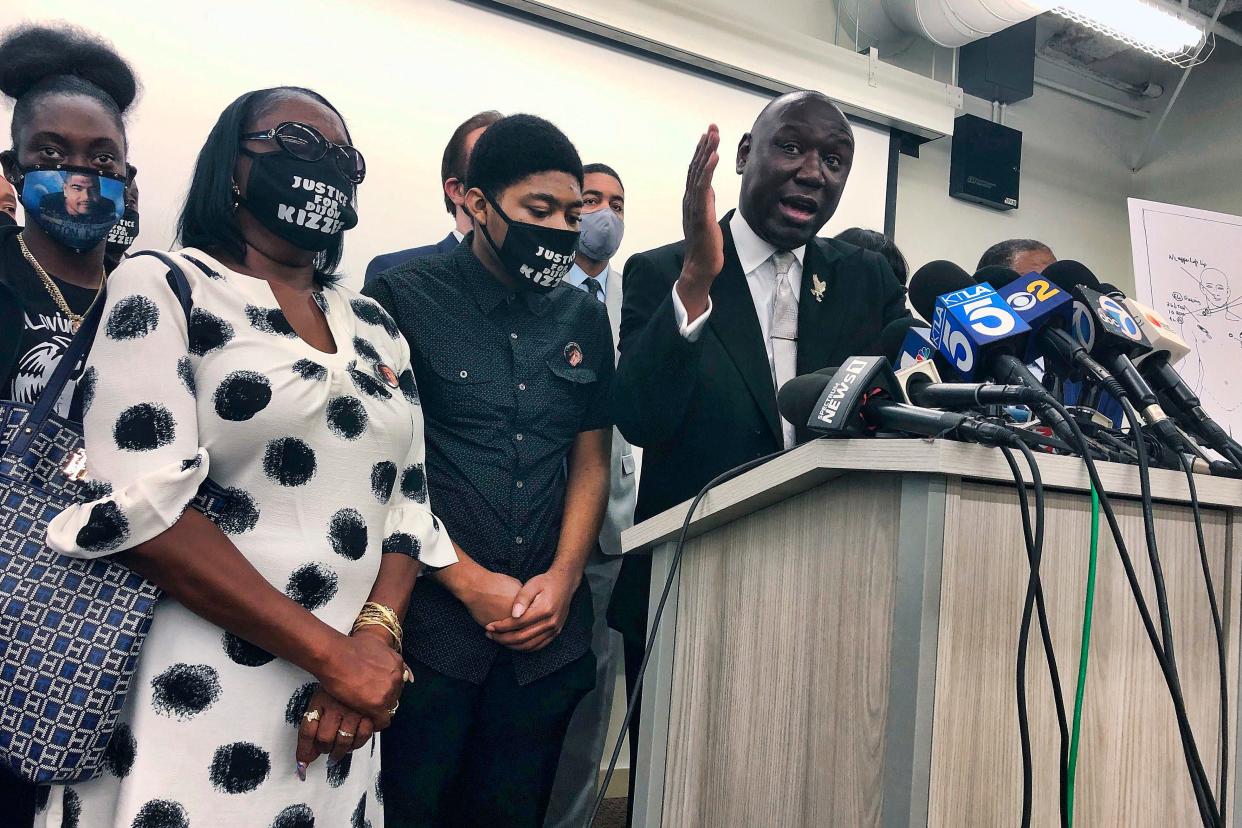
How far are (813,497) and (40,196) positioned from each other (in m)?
1.52

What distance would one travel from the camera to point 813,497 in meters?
1.08

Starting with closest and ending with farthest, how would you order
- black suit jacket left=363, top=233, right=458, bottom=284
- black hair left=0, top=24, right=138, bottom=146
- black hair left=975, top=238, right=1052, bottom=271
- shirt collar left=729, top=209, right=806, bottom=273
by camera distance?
shirt collar left=729, top=209, right=806, bottom=273 < black hair left=0, top=24, right=138, bottom=146 < black suit jacket left=363, top=233, right=458, bottom=284 < black hair left=975, top=238, right=1052, bottom=271

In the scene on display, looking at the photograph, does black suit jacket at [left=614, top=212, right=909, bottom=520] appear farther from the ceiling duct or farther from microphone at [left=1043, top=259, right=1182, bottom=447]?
the ceiling duct

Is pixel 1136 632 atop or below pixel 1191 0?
below

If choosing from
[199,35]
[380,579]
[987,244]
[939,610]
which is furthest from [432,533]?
[987,244]

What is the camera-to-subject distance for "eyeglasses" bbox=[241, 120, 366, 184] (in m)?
1.38

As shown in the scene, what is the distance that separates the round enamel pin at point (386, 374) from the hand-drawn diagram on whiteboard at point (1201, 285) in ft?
4.36

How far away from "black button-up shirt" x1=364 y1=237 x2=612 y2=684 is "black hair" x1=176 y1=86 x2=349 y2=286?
1.26 feet

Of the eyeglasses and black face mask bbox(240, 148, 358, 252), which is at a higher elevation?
the eyeglasses

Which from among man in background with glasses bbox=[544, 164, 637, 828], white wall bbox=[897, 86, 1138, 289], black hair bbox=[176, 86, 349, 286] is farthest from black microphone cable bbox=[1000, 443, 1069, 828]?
white wall bbox=[897, 86, 1138, 289]

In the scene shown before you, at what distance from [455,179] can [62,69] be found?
0.99 metres

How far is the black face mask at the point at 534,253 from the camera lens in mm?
1736

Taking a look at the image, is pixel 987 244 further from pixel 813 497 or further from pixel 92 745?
pixel 92 745

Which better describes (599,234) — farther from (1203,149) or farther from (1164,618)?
(1203,149)
